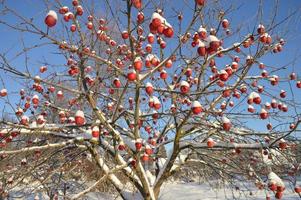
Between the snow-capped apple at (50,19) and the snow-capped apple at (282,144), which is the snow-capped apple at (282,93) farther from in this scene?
the snow-capped apple at (50,19)

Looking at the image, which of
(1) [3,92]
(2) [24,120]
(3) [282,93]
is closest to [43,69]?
(1) [3,92]

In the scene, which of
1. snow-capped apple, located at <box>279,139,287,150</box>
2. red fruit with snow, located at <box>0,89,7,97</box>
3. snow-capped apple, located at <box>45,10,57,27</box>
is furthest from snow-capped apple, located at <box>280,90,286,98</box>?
red fruit with snow, located at <box>0,89,7,97</box>

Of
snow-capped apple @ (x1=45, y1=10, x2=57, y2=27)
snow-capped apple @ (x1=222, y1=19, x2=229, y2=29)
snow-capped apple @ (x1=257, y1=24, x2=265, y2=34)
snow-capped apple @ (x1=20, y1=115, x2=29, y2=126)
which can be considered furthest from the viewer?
snow-capped apple @ (x1=222, y1=19, x2=229, y2=29)

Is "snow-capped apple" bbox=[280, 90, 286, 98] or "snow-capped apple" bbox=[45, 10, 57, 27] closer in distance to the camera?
"snow-capped apple" bbox=[45, 10, 57, 27]

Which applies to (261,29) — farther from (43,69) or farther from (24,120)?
(43,69)

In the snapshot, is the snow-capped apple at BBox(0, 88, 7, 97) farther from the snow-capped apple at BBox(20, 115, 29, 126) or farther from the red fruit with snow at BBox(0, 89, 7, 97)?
the snow-capped apple at BBox(20, 115, 29, 126)

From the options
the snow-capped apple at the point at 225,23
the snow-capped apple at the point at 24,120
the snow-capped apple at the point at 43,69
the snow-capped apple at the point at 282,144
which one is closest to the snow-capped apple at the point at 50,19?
the snow-capped apple at the point at 24,120

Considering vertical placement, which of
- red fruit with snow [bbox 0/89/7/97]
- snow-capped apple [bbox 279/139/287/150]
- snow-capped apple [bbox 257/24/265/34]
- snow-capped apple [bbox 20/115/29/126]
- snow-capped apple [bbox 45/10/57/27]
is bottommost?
snow-capped apple [bbox 279/139/287/150]

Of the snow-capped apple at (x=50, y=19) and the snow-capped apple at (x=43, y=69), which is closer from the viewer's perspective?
the snow-capped apple at (x=50, y=19)

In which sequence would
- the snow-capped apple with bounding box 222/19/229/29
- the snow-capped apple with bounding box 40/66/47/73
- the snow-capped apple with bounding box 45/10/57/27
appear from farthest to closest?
the snow-capped apple with bounding box 40/66/47/73
the snow-capped apple with bounding box 222/19/229/29
the snow-capped apple with bounding box 45/10/57/27

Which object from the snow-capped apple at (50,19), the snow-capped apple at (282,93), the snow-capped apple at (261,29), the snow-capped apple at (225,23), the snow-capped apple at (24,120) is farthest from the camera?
the snow-capped apple at (282,93)

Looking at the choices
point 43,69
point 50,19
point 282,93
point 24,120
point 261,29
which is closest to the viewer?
point 50,19

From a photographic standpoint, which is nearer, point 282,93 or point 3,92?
point 3,92

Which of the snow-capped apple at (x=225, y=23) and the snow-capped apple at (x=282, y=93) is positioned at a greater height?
the snow-capped apple at (x=225, y=23)
